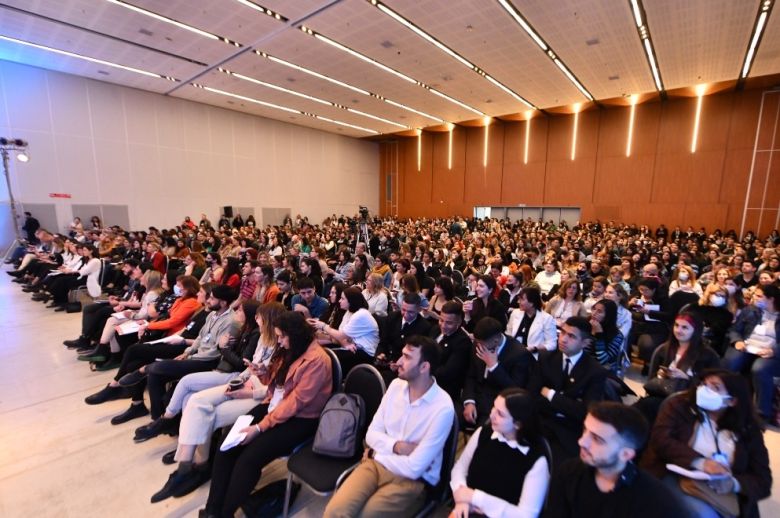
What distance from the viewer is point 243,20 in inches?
348

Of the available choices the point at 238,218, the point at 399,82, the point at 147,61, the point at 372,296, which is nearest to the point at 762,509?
the point at 372,296

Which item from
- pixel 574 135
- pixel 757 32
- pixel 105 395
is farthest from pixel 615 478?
pixel 574 135

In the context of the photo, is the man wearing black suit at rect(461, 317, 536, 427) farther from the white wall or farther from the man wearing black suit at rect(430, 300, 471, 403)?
the white wall

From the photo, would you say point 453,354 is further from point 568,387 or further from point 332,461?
point 332,461

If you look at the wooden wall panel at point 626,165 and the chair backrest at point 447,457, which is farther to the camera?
the wooden wall panel at point 626,165

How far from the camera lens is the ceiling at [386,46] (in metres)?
8.15

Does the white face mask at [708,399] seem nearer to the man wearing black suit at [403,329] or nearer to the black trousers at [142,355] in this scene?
the man wearing black suit at [403,329]

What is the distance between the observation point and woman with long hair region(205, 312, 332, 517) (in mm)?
2176

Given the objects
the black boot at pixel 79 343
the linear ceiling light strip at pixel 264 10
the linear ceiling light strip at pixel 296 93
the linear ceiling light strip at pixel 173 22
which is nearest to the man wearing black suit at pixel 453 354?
the black boot at pixel 79 343

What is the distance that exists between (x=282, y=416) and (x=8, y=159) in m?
15.1

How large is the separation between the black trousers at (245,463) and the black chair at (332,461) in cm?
10

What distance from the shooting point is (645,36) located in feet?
30.0

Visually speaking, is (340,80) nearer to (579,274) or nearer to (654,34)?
(654,34)

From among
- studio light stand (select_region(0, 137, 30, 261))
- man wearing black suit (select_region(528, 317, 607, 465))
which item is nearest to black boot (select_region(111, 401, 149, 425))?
man wearing black suit (select_region(528, 317, 607, 465))
